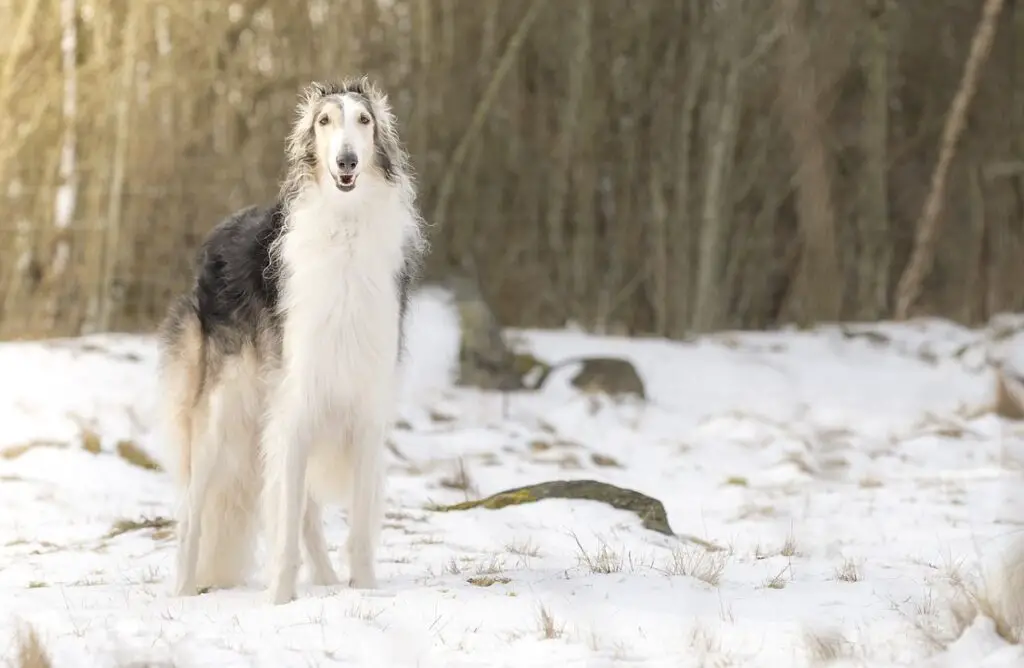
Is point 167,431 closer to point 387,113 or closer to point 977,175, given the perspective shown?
point 387,113

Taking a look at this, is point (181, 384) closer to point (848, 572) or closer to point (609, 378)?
point (848, 572)

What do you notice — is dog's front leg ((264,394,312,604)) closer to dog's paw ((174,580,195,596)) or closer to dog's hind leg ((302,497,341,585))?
dog's hind leg ((302,497,341,585))

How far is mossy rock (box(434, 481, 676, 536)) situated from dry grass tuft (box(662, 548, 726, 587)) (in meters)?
0.66

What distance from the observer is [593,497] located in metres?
5.70

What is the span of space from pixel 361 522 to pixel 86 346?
19.4 ft

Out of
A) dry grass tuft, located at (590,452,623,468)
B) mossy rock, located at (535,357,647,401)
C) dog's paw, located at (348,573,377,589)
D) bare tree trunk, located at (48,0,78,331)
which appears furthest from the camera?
bare tree trunk, located at (48,0,78,331)

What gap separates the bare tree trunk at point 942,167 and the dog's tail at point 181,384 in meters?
9.74

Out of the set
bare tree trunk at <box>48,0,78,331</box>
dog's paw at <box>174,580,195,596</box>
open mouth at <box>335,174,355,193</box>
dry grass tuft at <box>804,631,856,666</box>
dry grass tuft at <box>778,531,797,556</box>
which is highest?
bare tree trunk at <box>48,0,78,331</box>

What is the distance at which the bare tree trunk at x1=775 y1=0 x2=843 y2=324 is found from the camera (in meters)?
12.7

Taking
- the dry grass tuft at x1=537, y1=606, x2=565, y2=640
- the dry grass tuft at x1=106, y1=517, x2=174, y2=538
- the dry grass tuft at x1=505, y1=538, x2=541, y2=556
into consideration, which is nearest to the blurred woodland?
the dry grass tuft at x1=106, y1=517, x2=174, y2=538

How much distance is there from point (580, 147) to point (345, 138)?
336 inches

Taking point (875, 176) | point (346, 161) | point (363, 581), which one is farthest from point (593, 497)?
point (875, 176)

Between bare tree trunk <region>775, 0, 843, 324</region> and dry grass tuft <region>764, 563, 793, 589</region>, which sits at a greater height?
bare tree trunk <region>775, 0, 843, 324</region>

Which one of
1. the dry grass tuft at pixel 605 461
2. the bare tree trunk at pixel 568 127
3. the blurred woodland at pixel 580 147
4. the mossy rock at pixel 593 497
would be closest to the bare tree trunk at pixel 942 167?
the blurred woodland at pixel 580 147
